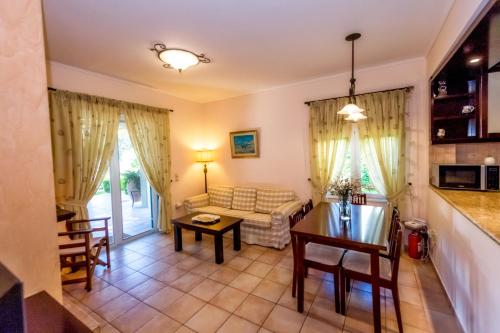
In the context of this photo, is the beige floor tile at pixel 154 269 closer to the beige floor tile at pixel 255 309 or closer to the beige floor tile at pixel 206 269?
the beige floor tile at pixel 206 269

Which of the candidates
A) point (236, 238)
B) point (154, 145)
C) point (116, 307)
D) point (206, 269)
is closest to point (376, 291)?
point (206, 269)

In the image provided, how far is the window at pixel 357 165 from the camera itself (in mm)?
3381

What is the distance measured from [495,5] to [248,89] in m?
3.16

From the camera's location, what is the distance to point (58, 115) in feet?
9.23

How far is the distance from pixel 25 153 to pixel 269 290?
2373 mm

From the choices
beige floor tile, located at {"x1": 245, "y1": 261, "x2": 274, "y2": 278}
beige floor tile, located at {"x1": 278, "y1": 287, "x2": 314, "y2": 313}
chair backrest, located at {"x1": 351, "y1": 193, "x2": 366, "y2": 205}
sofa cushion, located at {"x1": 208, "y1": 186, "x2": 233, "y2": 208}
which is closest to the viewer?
beige floor tile, located at {"x1": 278, "y1": 287, "x2": 314, "y2": 313}

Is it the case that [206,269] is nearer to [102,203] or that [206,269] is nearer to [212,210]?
[212,210]

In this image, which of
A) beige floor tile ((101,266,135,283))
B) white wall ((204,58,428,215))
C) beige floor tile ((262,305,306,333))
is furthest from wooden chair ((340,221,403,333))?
beige floor tile ((101,266,135,283))

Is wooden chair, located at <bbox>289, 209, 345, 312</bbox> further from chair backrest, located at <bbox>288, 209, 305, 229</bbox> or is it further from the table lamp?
the table lamp

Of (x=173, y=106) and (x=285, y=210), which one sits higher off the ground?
(x=173, y=106)

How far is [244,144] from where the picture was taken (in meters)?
4.45

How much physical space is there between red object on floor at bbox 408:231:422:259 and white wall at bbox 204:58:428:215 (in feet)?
1.23

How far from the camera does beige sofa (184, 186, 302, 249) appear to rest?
11.1 feet

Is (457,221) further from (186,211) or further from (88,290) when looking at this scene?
(186,211)
